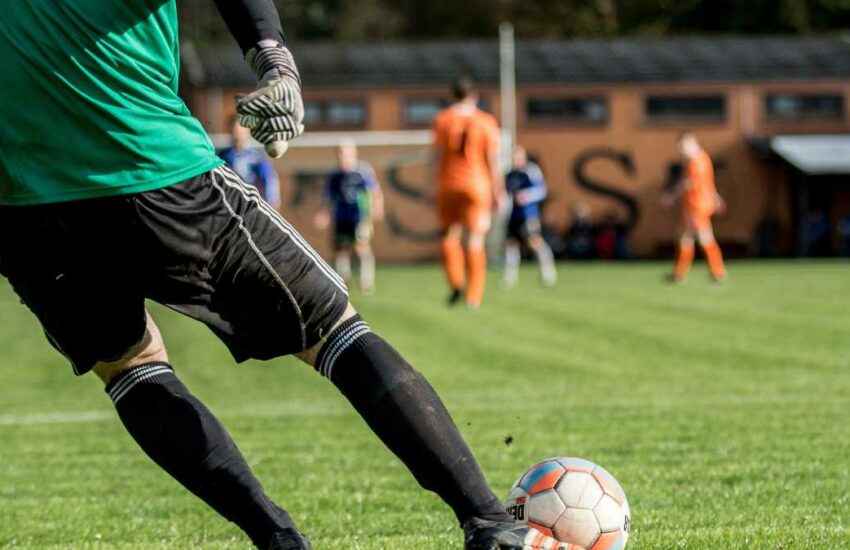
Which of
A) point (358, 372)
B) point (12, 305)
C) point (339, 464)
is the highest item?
point (358, 372)

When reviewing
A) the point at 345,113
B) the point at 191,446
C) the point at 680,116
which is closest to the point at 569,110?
the point at 680,116

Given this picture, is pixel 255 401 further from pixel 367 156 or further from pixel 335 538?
pixel 367 156

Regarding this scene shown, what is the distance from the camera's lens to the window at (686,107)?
4381 centimetres

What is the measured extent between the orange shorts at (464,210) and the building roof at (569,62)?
2786 cm

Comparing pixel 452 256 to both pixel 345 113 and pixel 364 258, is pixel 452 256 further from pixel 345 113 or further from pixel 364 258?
pixel 345 113

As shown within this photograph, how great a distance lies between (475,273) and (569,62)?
95.7 ft

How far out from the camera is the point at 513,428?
23.9ft

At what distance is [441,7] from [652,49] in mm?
14993

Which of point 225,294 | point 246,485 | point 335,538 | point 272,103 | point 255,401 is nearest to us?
point 272,103

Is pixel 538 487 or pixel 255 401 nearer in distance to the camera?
pixel 538 487

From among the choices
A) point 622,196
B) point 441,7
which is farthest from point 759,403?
point 441,7

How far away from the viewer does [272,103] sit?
2.97 metres

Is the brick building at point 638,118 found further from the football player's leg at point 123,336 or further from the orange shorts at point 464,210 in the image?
the football player's leg at point 123,336

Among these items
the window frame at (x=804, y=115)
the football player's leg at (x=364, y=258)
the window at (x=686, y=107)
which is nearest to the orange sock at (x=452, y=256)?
the football player's leg at (x=364, y=258)
